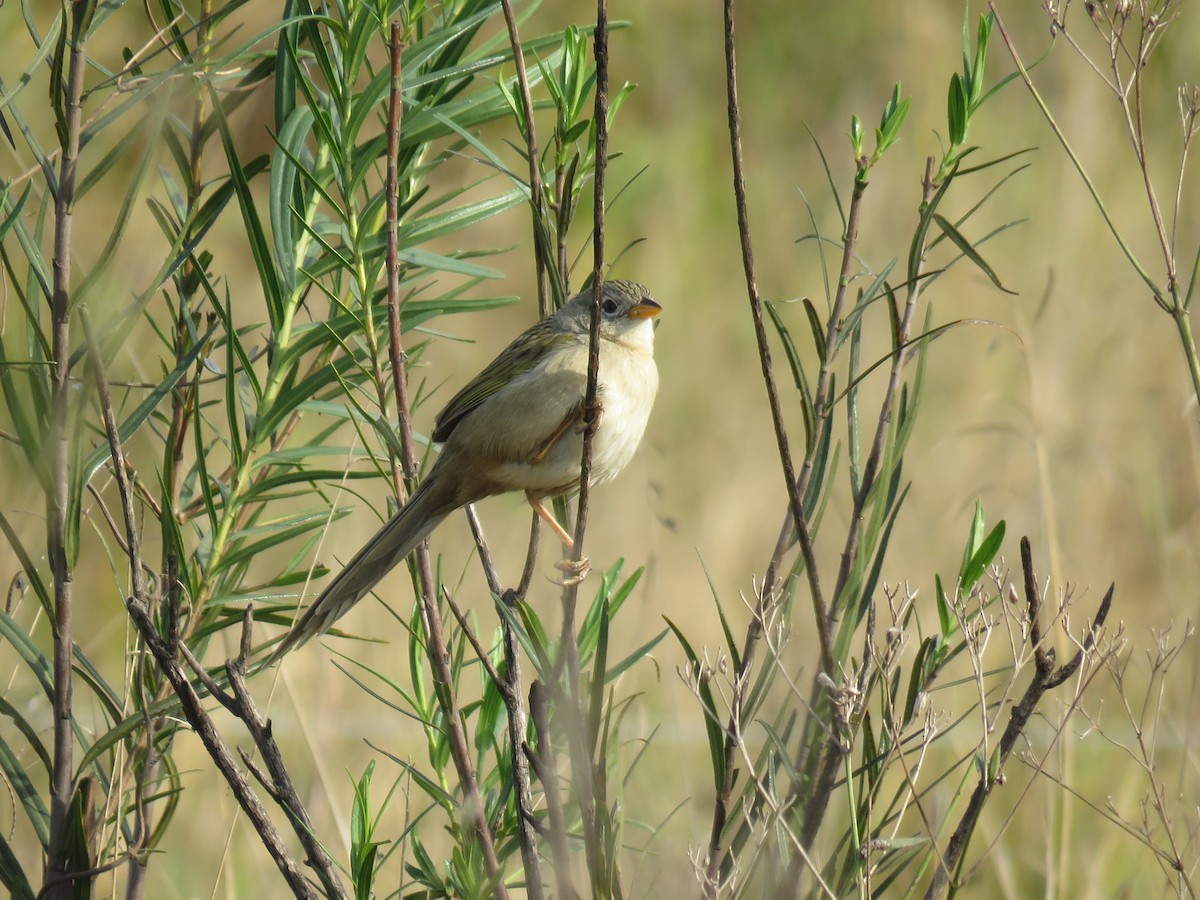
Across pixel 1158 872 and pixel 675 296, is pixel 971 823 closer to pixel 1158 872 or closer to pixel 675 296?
pixel 1158 872

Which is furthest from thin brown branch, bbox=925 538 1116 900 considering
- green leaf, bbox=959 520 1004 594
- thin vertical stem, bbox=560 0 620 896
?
thin vertical stem, bbox=560 0 620 896

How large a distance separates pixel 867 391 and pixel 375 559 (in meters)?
4.76

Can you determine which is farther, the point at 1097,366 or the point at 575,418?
the point at 1097,366

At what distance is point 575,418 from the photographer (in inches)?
122

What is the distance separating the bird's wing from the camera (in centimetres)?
362

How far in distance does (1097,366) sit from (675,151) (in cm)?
334

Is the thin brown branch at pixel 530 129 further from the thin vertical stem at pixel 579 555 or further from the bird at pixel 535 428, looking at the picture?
the bird at pixel 535 428

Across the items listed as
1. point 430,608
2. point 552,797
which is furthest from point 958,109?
point 552,797

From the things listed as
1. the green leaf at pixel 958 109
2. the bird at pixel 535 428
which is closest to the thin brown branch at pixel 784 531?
the green leaf at pixel 958 109

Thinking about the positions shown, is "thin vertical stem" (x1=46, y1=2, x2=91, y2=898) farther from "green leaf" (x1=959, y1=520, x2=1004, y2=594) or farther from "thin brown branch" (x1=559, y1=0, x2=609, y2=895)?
"green leaf" (x1=959, y1=520, x2=1004, y2=594)

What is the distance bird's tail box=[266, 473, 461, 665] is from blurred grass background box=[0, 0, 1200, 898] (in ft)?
3.47

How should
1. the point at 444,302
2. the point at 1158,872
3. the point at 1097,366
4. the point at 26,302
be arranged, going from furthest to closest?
the point at 1097,366 → the point at 1158,872 → the point at 444,302 → the point at 26,302

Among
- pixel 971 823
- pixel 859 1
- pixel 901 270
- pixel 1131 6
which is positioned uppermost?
pixel 859 1

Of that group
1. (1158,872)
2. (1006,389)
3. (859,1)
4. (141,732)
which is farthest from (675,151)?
(141,732)
